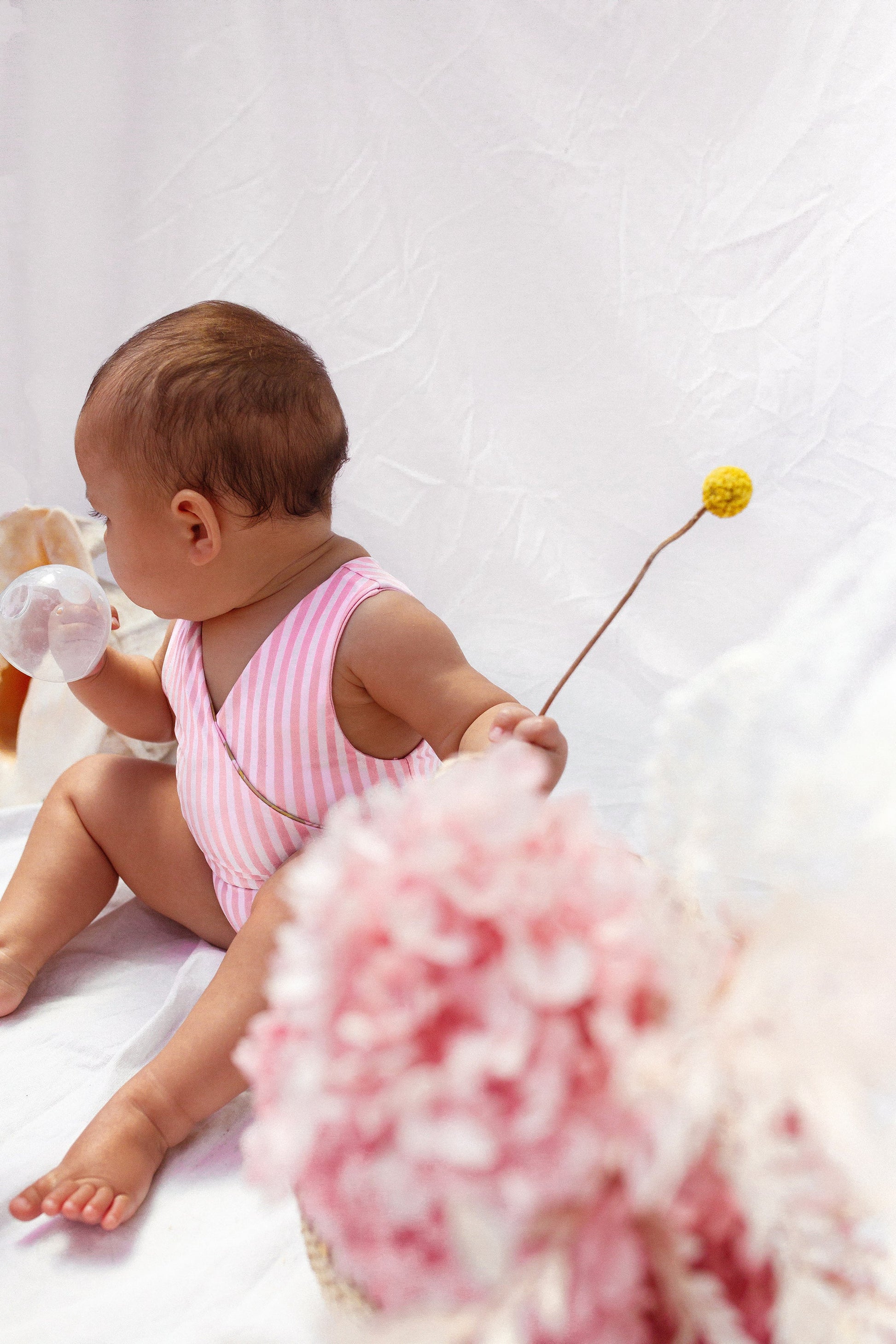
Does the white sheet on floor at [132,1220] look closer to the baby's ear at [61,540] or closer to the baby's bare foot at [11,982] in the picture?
the baby's bare foot at [11,982]

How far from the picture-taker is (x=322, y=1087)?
276 mm

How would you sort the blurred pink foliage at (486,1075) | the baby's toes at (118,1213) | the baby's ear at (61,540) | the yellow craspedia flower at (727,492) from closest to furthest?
the blurred pink foliage at (486,1075), the yellow craspedia flower at (727,492), the baby's toes at (118,1213), the baby's ear at (61,540)

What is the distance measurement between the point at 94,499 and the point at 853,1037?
→ 0.61m

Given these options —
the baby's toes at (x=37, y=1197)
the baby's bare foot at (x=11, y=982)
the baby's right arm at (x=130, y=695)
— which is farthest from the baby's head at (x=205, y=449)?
the baby's toes at (x=37, y=1197)

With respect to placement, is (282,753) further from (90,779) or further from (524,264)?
(524,264)

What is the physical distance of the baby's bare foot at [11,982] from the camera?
724 mm

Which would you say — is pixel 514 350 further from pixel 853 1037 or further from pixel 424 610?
pixel 853 1037

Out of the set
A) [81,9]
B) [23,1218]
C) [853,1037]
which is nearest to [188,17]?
[81,9]

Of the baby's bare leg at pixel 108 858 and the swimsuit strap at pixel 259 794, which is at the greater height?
the swimsuit strap at pixel 259 794

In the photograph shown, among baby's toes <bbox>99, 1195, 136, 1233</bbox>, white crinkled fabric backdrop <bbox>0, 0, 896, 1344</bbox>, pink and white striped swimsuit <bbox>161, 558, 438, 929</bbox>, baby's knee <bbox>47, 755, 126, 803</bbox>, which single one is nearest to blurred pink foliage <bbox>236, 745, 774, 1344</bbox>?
baby's toes <bbox>99, 1195, 136, 1233</bbox>

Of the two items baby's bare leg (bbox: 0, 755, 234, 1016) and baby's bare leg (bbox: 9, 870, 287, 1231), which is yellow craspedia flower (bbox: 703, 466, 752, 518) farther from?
baby's bare leg (bbox: 0, 755, 234, 1016)

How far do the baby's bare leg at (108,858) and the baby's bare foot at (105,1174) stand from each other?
0.61 feet

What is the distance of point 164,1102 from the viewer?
618 mm

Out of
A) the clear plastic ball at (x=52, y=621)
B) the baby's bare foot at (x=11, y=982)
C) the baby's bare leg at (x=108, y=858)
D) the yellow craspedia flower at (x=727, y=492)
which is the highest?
the yellow craspedia flower at (x=727, y=492)
